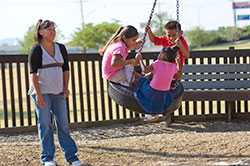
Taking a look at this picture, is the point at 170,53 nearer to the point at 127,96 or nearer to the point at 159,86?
the point at 159,86

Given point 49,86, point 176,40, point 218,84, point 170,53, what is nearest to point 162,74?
point 170,53

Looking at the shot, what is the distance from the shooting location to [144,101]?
7004mm

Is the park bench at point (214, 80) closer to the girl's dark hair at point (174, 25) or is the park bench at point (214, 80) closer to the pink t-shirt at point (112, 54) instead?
the girl's dark hair at point (174, 25)

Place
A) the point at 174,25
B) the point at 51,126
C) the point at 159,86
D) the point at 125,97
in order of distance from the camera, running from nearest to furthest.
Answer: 1. the point at 51,126
2. the point at 125,97
3. the point at 159,86
4. the point at 174,25

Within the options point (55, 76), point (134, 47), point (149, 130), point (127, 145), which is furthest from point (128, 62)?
point (149, 130)

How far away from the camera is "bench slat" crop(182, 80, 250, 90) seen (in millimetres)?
10555

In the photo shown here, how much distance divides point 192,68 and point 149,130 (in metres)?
1.35

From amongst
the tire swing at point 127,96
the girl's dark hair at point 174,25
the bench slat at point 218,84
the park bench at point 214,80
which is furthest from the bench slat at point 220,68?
the tire swing at point 127,96

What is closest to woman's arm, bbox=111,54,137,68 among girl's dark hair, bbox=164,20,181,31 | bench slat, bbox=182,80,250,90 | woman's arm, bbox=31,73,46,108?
girl's dark hair, bbox=164,20,181,31

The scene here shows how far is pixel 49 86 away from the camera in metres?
6.43

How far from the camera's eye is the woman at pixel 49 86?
6.36 m

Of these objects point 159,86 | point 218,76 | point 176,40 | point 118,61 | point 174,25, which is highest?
point 174,25

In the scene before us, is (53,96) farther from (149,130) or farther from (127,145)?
(149,130)

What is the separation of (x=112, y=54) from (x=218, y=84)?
423 cm
